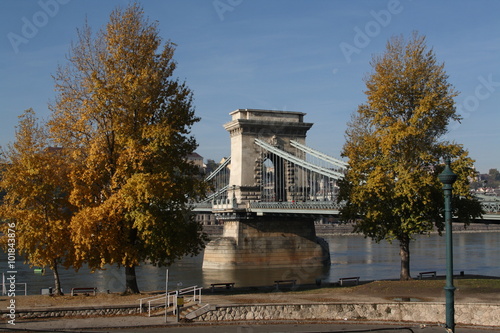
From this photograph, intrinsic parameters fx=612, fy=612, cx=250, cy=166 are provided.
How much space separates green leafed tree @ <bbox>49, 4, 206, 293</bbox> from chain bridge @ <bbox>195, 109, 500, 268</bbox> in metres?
27.3

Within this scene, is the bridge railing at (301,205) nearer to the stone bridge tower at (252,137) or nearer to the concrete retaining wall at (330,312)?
the stone bridge tower at (252,137)

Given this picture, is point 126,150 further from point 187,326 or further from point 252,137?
point 252,137

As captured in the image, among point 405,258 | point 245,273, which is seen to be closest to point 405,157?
point 405,258

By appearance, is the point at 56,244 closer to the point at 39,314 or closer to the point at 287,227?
the point at 39,314

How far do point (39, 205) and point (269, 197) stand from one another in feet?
122

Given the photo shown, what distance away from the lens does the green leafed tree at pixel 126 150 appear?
25453mm

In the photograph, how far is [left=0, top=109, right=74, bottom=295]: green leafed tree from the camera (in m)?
25.9

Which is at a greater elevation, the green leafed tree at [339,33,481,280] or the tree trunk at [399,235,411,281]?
the green leafed tree at [339,33,481,280]

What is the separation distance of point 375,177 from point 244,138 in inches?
1225

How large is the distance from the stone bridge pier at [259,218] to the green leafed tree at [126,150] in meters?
29.5

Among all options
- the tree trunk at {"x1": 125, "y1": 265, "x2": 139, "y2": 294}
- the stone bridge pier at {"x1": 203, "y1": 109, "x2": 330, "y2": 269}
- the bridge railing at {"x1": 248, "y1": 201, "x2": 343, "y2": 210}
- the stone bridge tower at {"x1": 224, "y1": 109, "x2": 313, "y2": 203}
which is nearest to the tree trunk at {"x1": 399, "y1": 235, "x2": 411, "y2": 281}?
the tree trunk at {"x1": 125, "y1": 265, "x2": 139, "y2": 294}

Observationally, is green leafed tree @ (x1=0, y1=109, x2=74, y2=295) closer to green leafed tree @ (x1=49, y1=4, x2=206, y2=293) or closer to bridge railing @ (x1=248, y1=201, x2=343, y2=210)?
green leafed tree @ (x1=49, y1=4, x2=206, y2=293)

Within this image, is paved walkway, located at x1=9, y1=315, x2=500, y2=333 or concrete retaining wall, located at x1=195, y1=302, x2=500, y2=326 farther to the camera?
concrete retaining wall, located at x1=195, y1=302, x2=500, y2=326

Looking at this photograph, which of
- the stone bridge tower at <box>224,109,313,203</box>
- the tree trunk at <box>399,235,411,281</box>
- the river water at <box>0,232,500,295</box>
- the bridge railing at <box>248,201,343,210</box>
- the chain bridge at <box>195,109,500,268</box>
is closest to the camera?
the tree trunk at <box>399,235,411,281</box>
